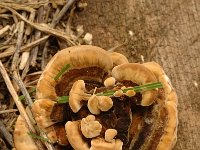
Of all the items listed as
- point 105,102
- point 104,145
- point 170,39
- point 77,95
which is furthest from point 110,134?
point 170,39

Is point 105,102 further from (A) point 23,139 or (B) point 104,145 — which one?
(A) point 23,139

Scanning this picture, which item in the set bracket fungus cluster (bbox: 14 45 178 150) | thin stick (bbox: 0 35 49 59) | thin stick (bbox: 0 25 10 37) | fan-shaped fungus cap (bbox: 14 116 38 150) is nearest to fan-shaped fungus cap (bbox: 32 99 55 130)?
bracket fungus cluster (bbox: 14 45 178 150)

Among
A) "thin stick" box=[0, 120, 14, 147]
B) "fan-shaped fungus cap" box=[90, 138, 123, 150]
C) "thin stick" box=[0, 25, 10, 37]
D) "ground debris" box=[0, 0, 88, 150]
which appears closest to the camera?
"fan-shaped fungus cap" box=[90, 138, 123, 150]

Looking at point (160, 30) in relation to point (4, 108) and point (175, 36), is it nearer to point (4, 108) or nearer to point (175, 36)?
point (175, 36)

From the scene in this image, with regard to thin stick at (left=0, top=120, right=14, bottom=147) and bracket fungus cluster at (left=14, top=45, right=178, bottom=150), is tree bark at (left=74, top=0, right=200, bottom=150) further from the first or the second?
thin stick at (left=0, top=120, right=14, bottom=147)

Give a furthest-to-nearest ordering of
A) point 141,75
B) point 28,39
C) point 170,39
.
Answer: point 28,39
point 170,39
point 141,75

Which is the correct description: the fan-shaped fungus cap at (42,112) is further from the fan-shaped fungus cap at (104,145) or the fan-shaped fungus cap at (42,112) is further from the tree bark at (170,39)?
the tree bark at (170,39)

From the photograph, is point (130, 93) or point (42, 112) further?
point (42, 112)
